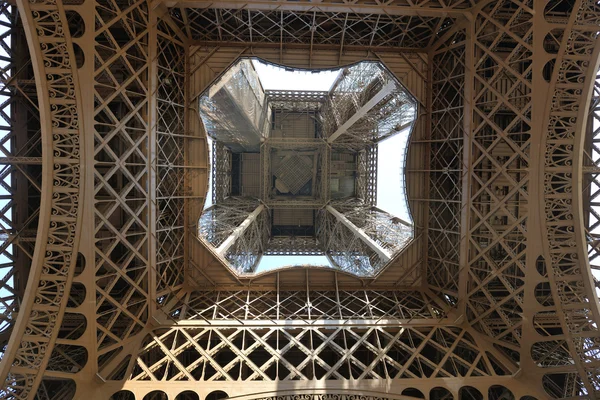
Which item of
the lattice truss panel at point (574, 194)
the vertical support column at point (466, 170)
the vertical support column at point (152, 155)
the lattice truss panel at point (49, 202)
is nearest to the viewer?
the lattice truss panel at point (49, 202)

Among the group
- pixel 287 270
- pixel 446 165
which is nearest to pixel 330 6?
pixel 446 165

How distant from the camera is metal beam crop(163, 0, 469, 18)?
31.7 ft

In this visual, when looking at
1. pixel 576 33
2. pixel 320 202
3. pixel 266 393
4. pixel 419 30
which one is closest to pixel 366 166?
pixel 320 202

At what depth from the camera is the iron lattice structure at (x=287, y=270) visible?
313 inches

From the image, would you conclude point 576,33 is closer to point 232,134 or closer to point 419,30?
point 419,30

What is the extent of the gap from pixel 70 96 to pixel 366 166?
18194mm

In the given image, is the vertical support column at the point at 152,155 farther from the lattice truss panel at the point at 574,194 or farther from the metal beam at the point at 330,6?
the lattice truss panel at the point at 574,194

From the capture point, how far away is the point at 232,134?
19453 mm

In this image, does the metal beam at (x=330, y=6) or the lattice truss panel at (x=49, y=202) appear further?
the metal beam at (x=330, y=6)

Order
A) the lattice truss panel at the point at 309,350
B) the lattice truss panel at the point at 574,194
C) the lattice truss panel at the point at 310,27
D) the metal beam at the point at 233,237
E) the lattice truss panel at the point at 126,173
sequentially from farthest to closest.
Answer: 1. the metal beam at the point at 233,237
2. the lattice truss panel at the point at 310,27
3. the lattice truss panel at the point at 309,350
4. the lattice truss panel at the point at 126,173
5. the lattice truss panel at the point at 574,194

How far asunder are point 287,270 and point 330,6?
9598mm

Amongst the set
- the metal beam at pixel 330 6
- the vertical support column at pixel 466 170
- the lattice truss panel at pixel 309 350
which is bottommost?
the lattice truss panel at pixel 309 350

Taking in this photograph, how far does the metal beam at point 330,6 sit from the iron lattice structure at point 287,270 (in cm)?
8

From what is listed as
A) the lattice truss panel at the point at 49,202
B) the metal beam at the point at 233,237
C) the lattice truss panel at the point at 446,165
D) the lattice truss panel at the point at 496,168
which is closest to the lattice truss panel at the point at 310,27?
the lattice truss panel at the point at 446,165
